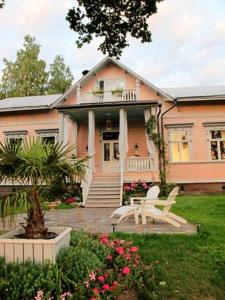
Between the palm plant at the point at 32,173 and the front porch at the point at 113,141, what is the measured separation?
8.18m

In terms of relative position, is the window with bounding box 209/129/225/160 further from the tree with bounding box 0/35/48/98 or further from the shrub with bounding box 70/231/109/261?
the tree with bounding box 0/35/48/98

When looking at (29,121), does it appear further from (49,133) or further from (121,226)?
(121,226)

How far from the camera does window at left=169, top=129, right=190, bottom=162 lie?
16.5m

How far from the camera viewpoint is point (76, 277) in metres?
3.57

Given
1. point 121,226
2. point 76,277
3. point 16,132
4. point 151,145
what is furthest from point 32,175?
point 16,132

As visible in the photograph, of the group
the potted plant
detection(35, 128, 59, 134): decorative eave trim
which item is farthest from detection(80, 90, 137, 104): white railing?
the potted plant

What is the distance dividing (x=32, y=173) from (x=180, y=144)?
1367 cm

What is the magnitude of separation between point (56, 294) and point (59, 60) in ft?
113

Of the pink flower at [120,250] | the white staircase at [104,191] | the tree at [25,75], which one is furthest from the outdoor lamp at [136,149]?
the tree at [25,75]

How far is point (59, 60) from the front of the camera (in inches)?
1384

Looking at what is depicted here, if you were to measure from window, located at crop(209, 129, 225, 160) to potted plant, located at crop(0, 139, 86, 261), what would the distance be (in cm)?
1360

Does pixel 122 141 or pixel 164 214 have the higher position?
pixel 122 141

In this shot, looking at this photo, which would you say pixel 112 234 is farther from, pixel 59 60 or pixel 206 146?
pixel 59 60

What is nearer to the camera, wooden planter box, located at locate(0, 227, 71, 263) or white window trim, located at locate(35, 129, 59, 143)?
wooden planter box, located at locate(0, 227, 71, 263)
